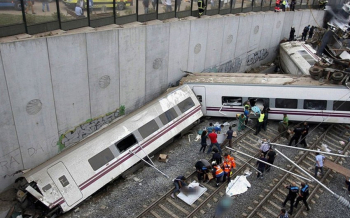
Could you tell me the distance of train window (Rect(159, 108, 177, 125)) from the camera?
15.6m

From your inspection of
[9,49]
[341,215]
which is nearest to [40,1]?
[9,49]

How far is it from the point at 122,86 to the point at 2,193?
274 inches

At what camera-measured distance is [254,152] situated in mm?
15883

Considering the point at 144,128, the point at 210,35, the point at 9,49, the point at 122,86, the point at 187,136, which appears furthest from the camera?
the point at 210,35

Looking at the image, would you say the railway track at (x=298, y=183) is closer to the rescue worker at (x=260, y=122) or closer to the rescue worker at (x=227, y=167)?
the rescue worker at (x=227, y=167)

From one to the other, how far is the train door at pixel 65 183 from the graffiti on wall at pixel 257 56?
60.0 ft

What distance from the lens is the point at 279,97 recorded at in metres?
17.5

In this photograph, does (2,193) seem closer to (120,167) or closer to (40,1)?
(120,167)

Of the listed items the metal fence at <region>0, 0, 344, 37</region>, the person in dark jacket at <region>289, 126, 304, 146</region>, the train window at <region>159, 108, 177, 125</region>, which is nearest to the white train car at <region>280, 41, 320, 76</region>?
the person in dark jacket at <region>289, 126, 304, 146</region>

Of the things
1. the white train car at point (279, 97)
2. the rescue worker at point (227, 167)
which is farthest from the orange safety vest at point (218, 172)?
the white train car at point (279, 97)

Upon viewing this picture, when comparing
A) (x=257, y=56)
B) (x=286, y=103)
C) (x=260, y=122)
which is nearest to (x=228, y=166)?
(x=260, y=122)

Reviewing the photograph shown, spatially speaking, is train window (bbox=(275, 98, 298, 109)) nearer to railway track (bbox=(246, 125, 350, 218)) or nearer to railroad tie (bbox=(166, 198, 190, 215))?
railway track (bbox=(246, 125, 350, 218))

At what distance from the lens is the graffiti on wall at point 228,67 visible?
22397mm

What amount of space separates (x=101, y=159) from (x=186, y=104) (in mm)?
5844
